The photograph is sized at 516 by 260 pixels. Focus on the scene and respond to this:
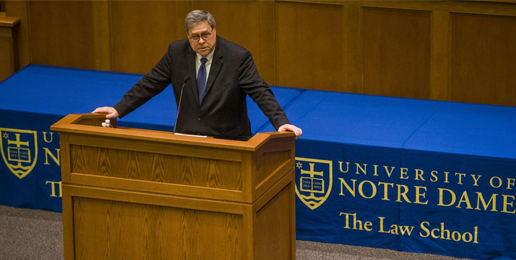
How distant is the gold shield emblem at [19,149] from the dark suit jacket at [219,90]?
1685 millimetres

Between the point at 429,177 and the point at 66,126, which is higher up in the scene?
the point at 66,126

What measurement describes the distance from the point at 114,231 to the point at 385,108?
2.46m

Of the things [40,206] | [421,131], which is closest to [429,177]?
[421,131]

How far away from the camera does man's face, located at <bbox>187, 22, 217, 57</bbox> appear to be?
383cm

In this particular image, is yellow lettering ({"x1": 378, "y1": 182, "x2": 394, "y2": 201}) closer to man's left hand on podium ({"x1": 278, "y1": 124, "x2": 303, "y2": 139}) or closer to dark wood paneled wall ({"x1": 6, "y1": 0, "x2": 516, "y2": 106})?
dark wood paneled wall ({"x1": 6, "y1": 0, "x2": 516, "y2": 106})

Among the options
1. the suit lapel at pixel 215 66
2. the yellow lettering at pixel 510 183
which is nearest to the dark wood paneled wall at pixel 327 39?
the yellow lettering at pixel 510 183

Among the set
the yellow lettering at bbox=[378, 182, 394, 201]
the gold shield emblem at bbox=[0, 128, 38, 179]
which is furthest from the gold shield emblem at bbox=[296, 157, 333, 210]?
the gold shield emblem at bbox=[0, 128, 38, 179]

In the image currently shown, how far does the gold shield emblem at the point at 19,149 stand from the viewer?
5.61 metres

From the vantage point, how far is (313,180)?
5109 millimetres

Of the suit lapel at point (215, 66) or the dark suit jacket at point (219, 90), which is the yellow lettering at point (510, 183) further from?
the suit lapel at point (215, 66)

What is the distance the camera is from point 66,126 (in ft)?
11.8

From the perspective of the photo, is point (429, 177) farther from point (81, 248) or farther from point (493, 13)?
point (81, 248)

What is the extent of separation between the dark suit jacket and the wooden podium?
1.05ft

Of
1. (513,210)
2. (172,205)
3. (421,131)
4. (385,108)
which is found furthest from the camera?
(385,108)
